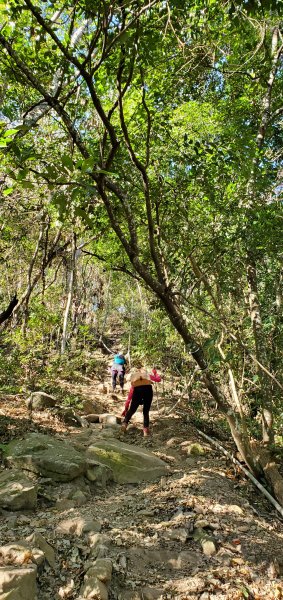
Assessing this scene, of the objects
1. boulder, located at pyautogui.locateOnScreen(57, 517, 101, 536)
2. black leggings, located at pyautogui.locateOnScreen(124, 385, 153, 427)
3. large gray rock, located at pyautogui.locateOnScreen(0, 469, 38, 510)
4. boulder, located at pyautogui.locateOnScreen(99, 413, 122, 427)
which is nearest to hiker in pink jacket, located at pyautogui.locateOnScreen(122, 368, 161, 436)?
black leggings, located at pyautogui.locateOnScreen(124, 385, 153, 427)

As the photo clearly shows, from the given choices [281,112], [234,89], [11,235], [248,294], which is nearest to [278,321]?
[248,294]

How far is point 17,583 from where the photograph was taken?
2.87 metres

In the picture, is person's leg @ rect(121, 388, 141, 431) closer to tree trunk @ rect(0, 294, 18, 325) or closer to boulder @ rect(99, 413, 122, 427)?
boulder @ rect(99, 413, 122, 427)

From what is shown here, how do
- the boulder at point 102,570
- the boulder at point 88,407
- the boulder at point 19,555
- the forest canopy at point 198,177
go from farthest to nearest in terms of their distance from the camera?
1. the boulder at point 88,407
2. the forest canopy at point 198,177
3. the boulder at point 102,570
4. the boulder at point 19,555

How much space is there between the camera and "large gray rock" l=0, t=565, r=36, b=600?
2785mm

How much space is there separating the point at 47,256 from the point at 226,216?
922cm

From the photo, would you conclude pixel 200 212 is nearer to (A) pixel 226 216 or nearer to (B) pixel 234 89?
(A) pixel 226 216

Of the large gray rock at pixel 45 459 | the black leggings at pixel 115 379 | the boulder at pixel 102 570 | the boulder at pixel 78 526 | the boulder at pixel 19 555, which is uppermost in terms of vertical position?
the black leggings at pixel 115 379

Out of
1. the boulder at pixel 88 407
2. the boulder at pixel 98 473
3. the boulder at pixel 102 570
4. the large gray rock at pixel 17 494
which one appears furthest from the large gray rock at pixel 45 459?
the boulder at pixel 88 407

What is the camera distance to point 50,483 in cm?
527

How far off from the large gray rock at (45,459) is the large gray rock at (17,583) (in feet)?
7.82

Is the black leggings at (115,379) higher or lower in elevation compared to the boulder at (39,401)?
higher

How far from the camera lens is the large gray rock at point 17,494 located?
4.39 meters

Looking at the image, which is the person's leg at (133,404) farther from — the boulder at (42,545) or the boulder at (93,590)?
the boulder at (93,590)
